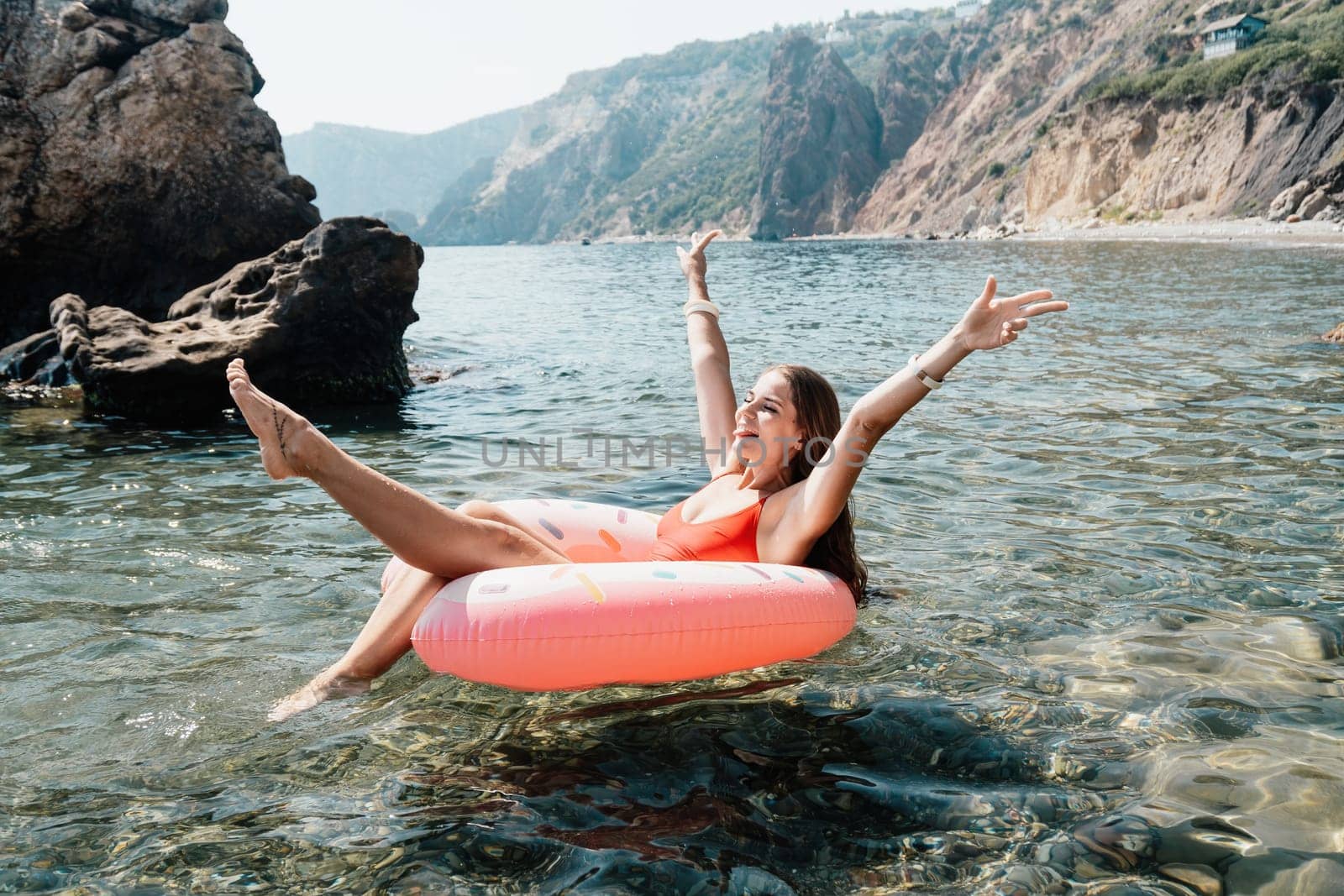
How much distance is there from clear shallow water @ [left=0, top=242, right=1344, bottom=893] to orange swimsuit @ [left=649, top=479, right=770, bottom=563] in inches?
20.9

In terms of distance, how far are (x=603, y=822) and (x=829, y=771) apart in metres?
0.79

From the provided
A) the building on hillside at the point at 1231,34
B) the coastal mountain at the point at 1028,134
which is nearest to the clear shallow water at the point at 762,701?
the coastal mountain at the point at 1028,134

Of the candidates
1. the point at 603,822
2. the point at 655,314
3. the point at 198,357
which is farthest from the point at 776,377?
the point at 655,314

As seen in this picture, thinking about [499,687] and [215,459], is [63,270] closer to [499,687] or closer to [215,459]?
[215,459]

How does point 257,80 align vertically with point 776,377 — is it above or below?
above

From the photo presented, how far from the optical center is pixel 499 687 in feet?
13.8

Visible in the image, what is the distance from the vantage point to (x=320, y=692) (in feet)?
13.0

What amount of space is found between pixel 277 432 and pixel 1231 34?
70.8m

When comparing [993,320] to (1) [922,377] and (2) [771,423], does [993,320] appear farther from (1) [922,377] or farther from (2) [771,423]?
(2) [771,423]

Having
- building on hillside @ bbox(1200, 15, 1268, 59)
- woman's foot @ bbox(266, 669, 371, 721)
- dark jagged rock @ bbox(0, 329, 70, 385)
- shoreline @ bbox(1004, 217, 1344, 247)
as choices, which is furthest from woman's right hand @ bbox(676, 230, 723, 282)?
building on hillside @ bbox(1200, 15, 1268, 59)

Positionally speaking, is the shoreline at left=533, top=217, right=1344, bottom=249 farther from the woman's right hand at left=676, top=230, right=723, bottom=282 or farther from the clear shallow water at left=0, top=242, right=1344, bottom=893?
the woman's right hand at left=676, top=230, right=723, bottom=282

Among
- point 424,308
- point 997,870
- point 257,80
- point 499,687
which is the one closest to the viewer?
point 997,870

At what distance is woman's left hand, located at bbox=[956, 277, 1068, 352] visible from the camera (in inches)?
134

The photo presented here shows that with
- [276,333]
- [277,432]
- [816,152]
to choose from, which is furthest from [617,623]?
[816,152]
